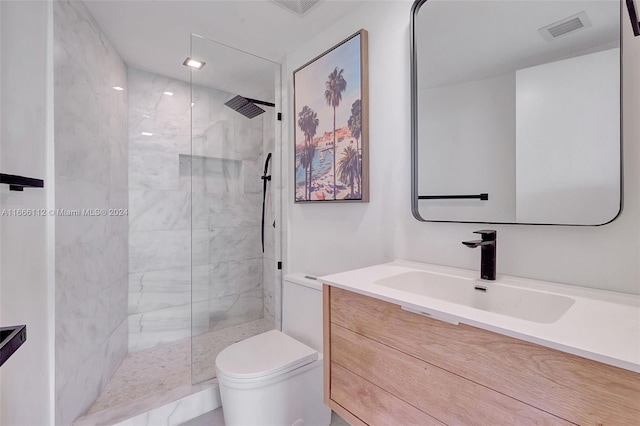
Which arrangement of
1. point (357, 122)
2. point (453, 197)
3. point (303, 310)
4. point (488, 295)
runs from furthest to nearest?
point (303, 310) < point (357, 122) < point (453, 197) < point (488, 295)

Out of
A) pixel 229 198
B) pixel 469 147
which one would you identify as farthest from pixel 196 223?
pixel 469 147

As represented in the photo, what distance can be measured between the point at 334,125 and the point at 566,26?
3.49ft

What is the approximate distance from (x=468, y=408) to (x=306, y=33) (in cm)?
207

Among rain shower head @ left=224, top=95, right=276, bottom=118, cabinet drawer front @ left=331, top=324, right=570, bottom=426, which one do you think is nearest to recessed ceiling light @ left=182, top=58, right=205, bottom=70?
rain shower head @ left=224, top=95, right=276, bottom=118

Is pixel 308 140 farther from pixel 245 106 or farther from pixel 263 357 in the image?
pixel 263 357

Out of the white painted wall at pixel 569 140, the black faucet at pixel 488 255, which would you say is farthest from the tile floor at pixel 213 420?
the white painted wall at pixel 569 140

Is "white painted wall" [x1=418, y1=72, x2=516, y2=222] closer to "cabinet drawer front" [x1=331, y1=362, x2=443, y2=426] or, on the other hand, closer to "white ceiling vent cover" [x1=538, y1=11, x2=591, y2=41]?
"white ceiling vent cover" [x1=538, y1=11, x2=591, y2=41]

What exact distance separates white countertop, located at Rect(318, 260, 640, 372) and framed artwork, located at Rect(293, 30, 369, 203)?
74 centimetres

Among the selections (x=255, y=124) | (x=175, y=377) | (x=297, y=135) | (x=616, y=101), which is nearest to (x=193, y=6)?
(x=255, y=124)

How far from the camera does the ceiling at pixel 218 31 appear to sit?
5.47 ft

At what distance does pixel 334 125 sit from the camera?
5.72 ft

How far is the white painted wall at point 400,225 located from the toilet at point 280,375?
13.5 inches

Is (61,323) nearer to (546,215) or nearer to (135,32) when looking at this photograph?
(135,32)

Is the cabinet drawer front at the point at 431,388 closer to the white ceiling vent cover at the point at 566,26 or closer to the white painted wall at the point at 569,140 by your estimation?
the white painted wall at the point at 569,140
